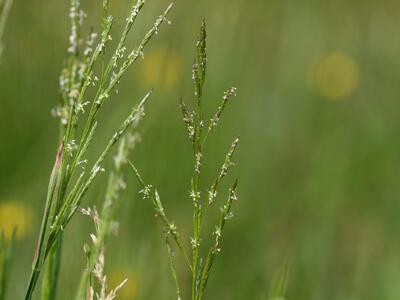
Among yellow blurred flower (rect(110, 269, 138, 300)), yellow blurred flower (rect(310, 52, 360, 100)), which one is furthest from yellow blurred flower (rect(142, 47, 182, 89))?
yellow blurred flower (rect(110, 269, 138, 300))

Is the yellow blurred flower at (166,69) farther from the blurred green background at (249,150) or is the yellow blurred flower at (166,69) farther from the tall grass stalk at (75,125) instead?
the tall grass stalk at (75,125)

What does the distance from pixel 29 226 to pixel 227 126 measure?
154cm

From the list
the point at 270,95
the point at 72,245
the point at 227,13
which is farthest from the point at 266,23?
the point at 72,245

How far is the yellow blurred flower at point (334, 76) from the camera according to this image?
5.55 m

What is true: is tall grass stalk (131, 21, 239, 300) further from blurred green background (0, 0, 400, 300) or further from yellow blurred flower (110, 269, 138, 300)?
yellow blurred flower (110, 269, 138, 300)

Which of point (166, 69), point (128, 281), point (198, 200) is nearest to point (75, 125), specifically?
point (198, 200)

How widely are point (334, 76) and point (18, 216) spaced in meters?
3.00

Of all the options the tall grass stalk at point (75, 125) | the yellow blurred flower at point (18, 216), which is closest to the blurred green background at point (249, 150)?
the yellow blurred flower at point (18, 216)

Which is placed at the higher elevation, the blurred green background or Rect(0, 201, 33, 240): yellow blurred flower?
the blurred green background

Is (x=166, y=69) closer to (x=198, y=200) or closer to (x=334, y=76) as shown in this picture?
(x=334, y=76)

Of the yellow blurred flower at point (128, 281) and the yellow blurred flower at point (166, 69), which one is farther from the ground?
the yellow blurred flower at point (166, 69)

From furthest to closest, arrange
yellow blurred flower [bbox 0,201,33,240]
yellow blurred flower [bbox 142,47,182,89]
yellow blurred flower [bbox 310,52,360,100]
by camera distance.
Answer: yellow blurred flower [bbox 310,52,360,100]
yellow blurred flower [bbox 142,47,182,89]
yellow blurred flower [bbox 0,201,33,240]

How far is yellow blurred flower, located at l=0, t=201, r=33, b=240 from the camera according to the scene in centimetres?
306

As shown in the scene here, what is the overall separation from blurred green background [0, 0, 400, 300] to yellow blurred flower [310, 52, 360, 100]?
0.04 ft
